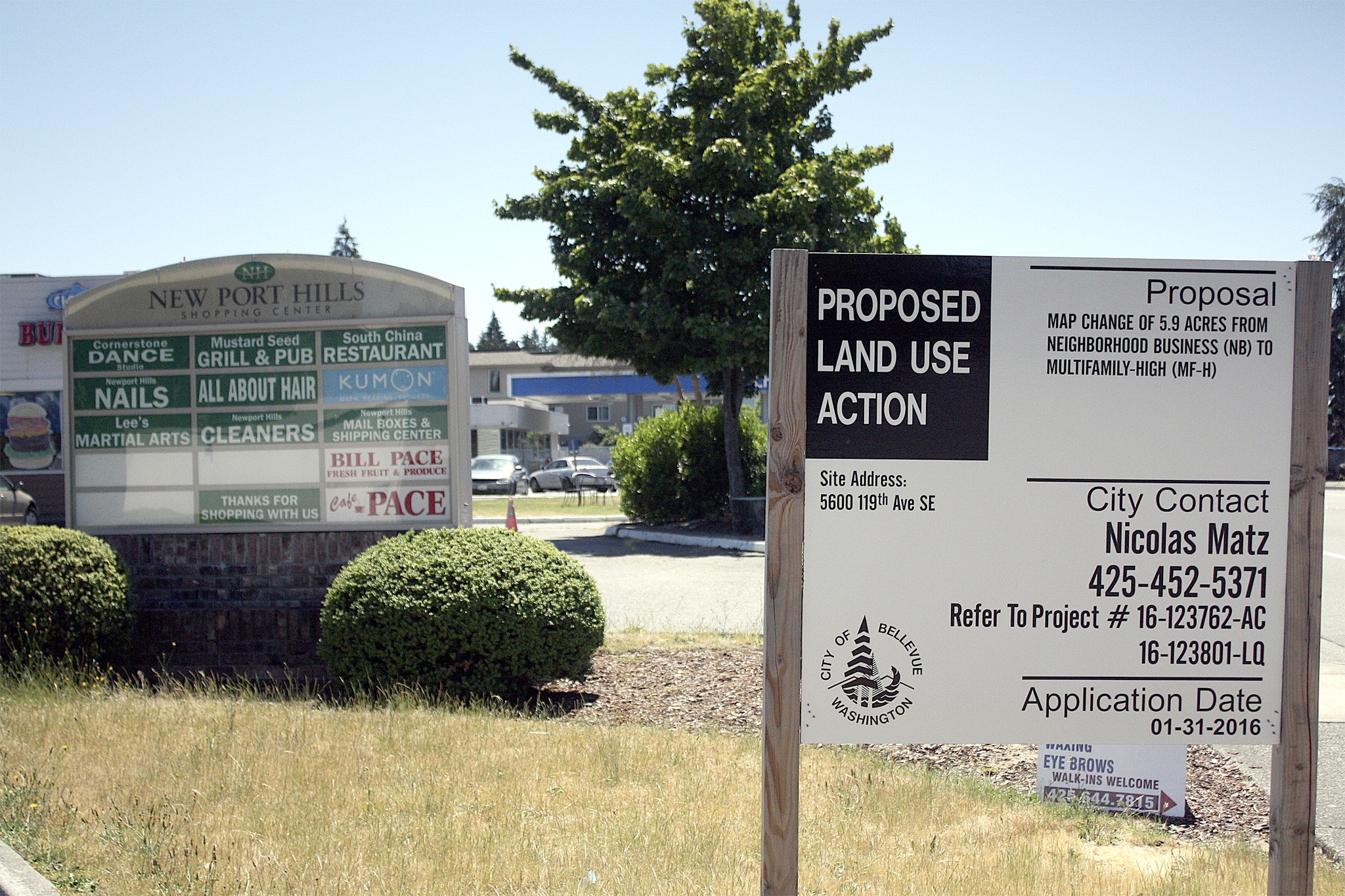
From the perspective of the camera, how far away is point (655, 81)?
1947 cm

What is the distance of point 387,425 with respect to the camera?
323 inches

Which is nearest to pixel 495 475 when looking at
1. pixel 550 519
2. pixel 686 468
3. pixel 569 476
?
pixel 569 476

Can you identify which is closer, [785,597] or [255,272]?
[785,597]

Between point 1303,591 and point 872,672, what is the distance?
139 cm

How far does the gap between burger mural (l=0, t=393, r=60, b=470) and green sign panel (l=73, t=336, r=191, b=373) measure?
72.0 feet

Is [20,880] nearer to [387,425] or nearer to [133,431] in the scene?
[387,425]

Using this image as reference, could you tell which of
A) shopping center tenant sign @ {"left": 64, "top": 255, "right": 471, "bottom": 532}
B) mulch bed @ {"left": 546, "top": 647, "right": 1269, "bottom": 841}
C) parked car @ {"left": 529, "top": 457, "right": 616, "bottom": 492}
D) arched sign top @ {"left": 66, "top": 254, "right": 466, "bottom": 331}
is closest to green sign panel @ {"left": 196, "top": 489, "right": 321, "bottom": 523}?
shopping center tenant sign @ {"left": 64, "top": 255, "right": 471, "bottom": 532}

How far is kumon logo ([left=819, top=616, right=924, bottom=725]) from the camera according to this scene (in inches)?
130

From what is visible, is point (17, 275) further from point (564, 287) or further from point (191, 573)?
point (191, 573)

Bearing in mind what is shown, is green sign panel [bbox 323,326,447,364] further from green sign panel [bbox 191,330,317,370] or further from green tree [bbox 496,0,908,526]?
green tree [bbox 496,0,908,526]

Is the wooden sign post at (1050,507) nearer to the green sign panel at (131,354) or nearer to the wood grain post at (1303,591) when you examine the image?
the wood grain post at (1303,591)

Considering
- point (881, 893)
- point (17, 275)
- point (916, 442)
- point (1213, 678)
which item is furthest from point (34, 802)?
point (17, 275)

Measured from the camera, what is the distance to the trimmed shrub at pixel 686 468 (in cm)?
2095

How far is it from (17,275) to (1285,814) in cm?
3314
